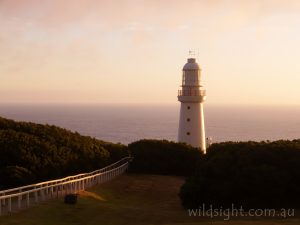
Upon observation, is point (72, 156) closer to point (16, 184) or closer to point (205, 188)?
point (16, 184)

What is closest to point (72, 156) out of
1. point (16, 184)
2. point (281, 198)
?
point (16, 184)

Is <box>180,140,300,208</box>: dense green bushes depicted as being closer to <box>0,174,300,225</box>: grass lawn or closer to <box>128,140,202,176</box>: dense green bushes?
<box>0,174,300,225</box>: grass lawn

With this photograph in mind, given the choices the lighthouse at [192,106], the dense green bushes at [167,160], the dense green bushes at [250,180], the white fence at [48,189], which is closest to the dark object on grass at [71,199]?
the white fence at [48,189]

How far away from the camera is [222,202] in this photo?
2166cm

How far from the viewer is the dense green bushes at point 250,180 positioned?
21.0 meters

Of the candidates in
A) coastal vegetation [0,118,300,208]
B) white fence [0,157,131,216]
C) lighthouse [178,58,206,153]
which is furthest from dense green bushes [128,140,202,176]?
lighthouse [178,58,206,153]

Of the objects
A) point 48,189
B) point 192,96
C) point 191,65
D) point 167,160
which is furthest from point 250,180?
point 191,65

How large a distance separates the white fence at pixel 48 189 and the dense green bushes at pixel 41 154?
1.33 meters

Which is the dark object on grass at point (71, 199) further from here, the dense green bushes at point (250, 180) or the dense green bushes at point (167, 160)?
the dense green bushes at point (167, 160)

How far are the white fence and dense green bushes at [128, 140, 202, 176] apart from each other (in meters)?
3.62

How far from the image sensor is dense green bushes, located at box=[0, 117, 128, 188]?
2394 centimetres

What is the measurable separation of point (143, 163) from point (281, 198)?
15204 mm

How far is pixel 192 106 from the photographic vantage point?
43969mm

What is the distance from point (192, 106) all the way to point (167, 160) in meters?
10.5
